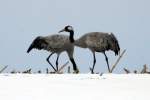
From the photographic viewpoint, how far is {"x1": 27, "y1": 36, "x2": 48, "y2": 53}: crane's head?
2322 centimetres

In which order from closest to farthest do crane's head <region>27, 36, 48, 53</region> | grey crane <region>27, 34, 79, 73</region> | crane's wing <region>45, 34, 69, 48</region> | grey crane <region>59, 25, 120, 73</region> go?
grey crane <region>59, 25, 120, 73</region>, grey crane <region>27, 34, 79, 73</region>, crane's wing <region>45, 34, 69, 48</region>, crane's head <region>27, 36, 48, 53</region>
